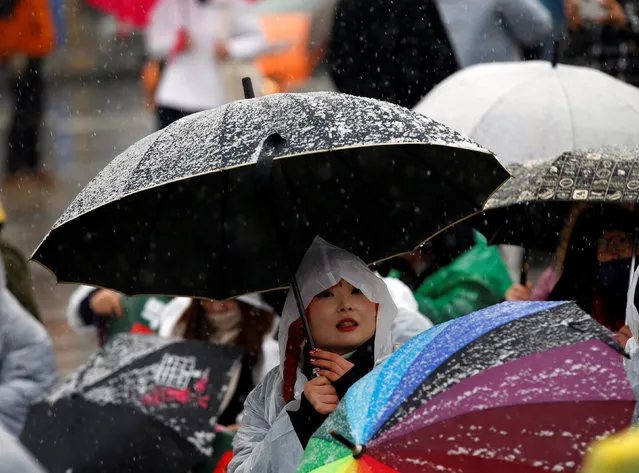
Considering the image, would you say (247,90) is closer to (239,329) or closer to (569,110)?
(569,110)

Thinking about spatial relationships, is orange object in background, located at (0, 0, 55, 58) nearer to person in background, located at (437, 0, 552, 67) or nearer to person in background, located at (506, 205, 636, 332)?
person in background, located at (437, 0, 552, 67)

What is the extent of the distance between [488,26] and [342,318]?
4.01m

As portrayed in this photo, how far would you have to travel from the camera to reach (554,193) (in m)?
4.37

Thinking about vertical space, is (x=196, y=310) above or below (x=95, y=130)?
above

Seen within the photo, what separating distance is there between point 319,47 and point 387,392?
6947 mm

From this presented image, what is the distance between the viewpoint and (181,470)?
510 centimetres

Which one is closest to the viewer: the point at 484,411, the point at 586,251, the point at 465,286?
the point at 484,411

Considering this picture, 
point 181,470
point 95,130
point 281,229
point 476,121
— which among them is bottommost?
point 95,130

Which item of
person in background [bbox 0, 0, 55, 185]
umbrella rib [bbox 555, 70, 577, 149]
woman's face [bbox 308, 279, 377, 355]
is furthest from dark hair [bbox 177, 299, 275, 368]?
person in background [bbox 0, 0, 55, 185]

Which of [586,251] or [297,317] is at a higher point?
[297,317]

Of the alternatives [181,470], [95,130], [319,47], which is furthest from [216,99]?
[95,130]

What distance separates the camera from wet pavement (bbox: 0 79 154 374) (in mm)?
10297

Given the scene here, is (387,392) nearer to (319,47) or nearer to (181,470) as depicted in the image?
(181,470)

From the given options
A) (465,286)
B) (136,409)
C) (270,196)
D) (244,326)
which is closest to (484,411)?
(270,196)
